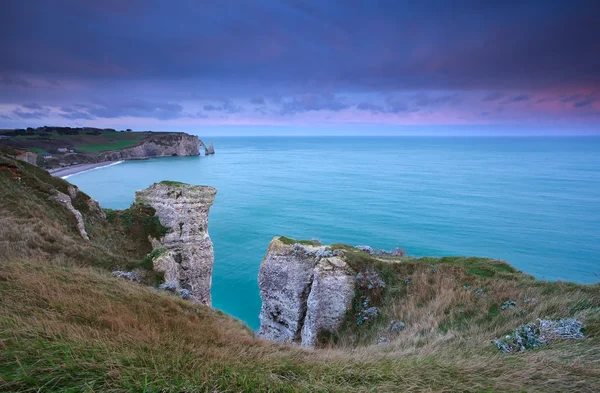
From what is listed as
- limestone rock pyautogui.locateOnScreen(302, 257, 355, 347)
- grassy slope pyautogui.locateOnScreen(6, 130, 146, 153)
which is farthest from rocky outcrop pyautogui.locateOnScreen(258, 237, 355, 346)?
grassy slope pyautogui.locateOnScreen(6, 130, 146, 153)

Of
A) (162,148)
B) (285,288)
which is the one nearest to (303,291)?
(285,288)

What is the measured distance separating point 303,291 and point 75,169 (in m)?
137

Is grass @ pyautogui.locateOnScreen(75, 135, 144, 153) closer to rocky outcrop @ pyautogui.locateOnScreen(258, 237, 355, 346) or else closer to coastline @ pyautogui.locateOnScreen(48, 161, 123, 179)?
coastline @ pyautogui.locateOnScreen(48, 161, 123, 179)

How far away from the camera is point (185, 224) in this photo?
26.5 metres

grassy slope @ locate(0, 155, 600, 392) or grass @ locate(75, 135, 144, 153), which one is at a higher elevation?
grass @ locate(75, 135, 144, 153)

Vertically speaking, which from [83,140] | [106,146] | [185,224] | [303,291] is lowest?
[303,291]

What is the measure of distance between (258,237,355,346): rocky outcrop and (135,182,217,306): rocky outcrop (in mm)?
7831

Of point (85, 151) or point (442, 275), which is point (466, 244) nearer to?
point (442, 275)

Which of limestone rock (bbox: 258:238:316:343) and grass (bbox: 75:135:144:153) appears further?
grass (bbox: 75:135:144:153)

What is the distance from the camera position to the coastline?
359ft

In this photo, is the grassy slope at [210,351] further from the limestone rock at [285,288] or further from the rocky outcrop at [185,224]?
the rocky outcrop at [185,224]

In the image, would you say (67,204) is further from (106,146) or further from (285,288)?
(106,146)

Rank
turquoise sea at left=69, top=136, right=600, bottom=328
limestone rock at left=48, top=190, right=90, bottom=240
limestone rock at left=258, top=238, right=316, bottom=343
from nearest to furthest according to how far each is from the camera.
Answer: limestone rock at left=258, top=238, right=316, bottom=343
limestone rock at left=48, top=190, right=90, bottom=240
turquoise sea at left=69, top=136, right=600, bottom=328

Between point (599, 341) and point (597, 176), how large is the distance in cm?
12781
